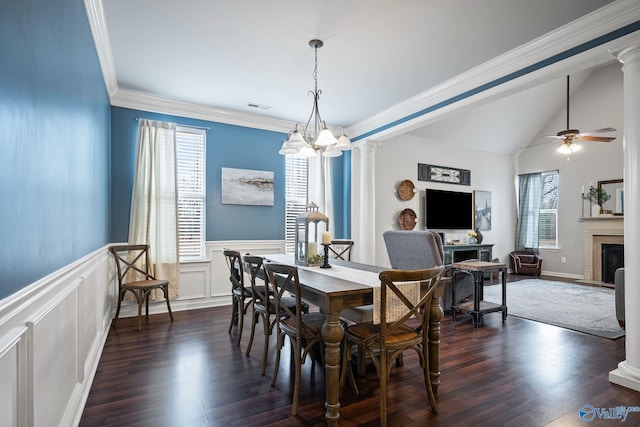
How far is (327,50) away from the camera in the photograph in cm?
318

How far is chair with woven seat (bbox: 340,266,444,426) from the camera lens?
1844mm

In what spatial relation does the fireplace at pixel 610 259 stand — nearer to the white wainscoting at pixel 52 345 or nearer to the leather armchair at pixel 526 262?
the leather armchair at pixel 526 262

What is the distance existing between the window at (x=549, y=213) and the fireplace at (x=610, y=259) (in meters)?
1.05

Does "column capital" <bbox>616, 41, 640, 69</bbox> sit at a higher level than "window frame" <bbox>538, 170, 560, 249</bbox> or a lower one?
higher

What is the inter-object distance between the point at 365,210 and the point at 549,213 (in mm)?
5143

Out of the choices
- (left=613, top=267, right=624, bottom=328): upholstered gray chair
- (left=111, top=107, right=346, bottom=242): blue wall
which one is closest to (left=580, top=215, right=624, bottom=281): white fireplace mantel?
(left=613, top=267, right=624, bottom=328): upholstered gray chair

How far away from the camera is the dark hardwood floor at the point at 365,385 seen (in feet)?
6.55

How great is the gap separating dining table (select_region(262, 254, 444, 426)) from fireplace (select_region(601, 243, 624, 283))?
6.30 metres

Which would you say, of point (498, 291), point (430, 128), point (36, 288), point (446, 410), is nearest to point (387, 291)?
point (446, 410)

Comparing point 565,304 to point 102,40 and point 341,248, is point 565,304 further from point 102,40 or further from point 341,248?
point 102,40

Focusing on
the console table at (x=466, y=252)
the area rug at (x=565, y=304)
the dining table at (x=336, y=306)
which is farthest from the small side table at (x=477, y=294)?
the console table at (x=466, y=252)

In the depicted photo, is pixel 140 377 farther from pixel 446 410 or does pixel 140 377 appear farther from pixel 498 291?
pixel 498 291

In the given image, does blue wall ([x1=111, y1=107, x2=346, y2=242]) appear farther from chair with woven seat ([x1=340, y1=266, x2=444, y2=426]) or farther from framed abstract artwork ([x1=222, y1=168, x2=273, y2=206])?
chair with woven seat ([x1=340, y1=266, x2=444, y2=426])

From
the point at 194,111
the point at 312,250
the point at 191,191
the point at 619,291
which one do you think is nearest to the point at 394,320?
the point at 312,250
